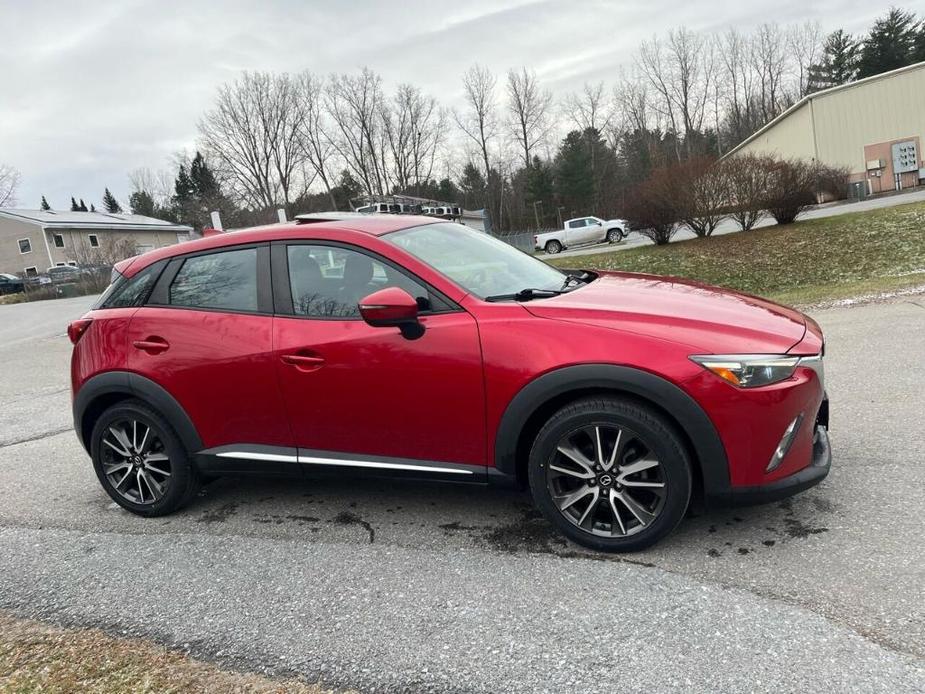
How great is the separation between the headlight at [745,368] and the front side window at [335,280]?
1.41 meters

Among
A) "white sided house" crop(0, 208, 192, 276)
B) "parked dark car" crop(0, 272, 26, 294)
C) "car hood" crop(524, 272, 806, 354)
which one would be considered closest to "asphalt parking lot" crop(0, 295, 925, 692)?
"car hood" crop(524, 272, 806, 354)

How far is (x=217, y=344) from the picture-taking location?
12.0 feet

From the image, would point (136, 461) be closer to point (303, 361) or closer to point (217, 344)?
point (217, 344)

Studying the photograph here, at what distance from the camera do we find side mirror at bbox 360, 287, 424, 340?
309 centimetres

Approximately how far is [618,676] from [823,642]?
0.76 m

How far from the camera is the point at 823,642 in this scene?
234cm

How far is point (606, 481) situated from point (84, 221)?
63.9 meters

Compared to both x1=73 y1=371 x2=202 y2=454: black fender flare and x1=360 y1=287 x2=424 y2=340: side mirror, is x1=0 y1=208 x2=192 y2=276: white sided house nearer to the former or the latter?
x1=73 y1=371 x2=202 y2=454: black fender flare

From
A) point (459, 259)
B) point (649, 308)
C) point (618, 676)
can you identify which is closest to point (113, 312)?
point (459, 259)

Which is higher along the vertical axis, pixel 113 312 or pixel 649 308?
pixel 113 312

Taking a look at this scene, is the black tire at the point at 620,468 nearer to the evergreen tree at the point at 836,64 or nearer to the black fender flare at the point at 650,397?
the black fender flare at the point at 650,397

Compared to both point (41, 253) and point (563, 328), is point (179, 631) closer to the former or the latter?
point (563, 328)

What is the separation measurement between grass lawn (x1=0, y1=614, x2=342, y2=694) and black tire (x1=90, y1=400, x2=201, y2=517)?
114 cm

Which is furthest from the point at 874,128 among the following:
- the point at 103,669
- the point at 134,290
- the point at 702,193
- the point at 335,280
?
the point at 103,669
